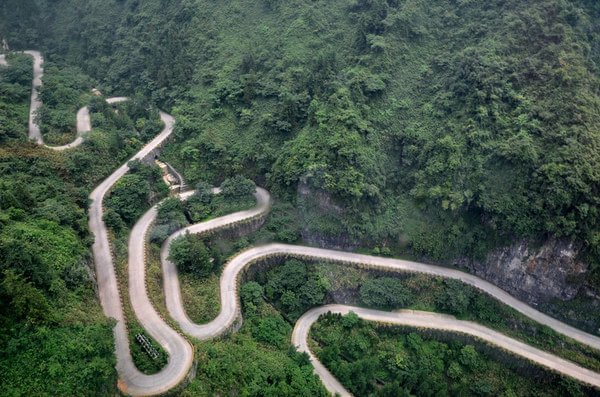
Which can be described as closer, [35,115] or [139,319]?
[139,319]

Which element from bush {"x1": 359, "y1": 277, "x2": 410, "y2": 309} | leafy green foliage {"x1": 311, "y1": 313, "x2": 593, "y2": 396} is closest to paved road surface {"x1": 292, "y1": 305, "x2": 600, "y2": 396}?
leafy green foliage {"x1": 311, "y1": 313, "x2": 593, "y2": 396}

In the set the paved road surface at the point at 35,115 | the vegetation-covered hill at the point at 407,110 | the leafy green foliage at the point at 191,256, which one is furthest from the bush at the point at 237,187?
the paved road surface at the point at 35,115

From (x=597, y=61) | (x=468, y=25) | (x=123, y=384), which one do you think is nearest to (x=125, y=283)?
(x=123, y=384)

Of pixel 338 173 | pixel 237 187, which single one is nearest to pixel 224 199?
pixel 237 187

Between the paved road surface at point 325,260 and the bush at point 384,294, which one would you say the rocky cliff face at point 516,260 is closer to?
the paved road surface at point 325,260

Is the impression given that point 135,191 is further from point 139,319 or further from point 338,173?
point 338,173

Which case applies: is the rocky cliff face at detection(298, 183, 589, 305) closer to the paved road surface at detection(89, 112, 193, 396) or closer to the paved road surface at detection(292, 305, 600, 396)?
the paved road surface at detection(292, 305, 600, 396)
